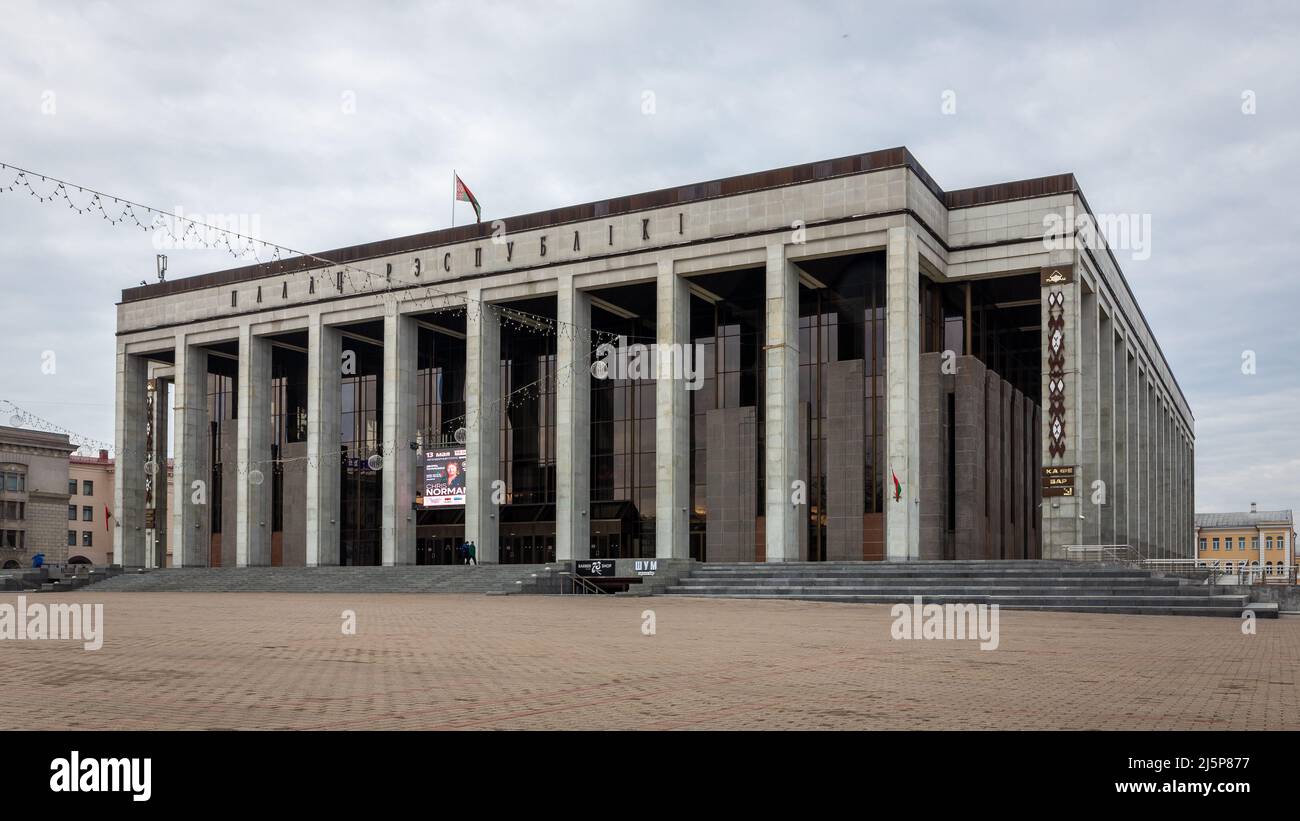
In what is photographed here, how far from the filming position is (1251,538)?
152m

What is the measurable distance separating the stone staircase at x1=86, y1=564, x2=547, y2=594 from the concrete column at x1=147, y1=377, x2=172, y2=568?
1130 cm

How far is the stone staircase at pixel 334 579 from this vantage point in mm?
41625

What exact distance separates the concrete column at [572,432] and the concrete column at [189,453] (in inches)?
904

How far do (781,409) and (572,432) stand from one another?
968 cm

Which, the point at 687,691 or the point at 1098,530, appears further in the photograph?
the point at 1098,530

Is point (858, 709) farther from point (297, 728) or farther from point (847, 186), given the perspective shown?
point (847, 186)

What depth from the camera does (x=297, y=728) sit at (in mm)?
7844

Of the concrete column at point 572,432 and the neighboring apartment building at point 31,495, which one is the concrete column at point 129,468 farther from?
the neighboring apartment building at point 31,495

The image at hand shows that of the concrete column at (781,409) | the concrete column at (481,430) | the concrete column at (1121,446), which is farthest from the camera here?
the concrete column at (1121,446)

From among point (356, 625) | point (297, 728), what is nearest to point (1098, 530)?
point (356, 625)

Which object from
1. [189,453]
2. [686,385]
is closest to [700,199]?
[686,385]

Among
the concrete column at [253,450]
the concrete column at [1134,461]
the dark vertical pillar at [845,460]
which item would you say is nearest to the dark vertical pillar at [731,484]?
the dark vertical pillar at [845,460]
